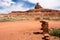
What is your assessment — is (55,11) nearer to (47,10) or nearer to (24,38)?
(47,10)

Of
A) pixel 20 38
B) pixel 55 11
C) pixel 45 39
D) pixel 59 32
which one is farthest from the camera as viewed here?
pixel 55 11

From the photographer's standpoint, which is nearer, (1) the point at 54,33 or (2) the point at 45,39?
(2) the point at 45,39

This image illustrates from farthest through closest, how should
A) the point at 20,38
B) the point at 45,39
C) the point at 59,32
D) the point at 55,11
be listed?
the point at 55,11
the point at 59,32
the point at 20,38
the point at 45,39

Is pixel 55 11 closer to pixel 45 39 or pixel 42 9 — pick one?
pixel 42 9

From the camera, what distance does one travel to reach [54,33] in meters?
15.1

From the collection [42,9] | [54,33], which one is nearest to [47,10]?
[42,9]

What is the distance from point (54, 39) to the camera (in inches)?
531

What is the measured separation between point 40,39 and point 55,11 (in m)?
94.4

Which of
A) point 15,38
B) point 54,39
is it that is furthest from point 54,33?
point 15,38

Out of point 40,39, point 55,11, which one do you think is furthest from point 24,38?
point 55,11

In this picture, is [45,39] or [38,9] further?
[38,9]

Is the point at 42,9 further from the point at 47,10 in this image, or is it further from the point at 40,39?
the point at 40,39

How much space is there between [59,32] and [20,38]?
3459 mm

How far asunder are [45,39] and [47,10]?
9719cm
